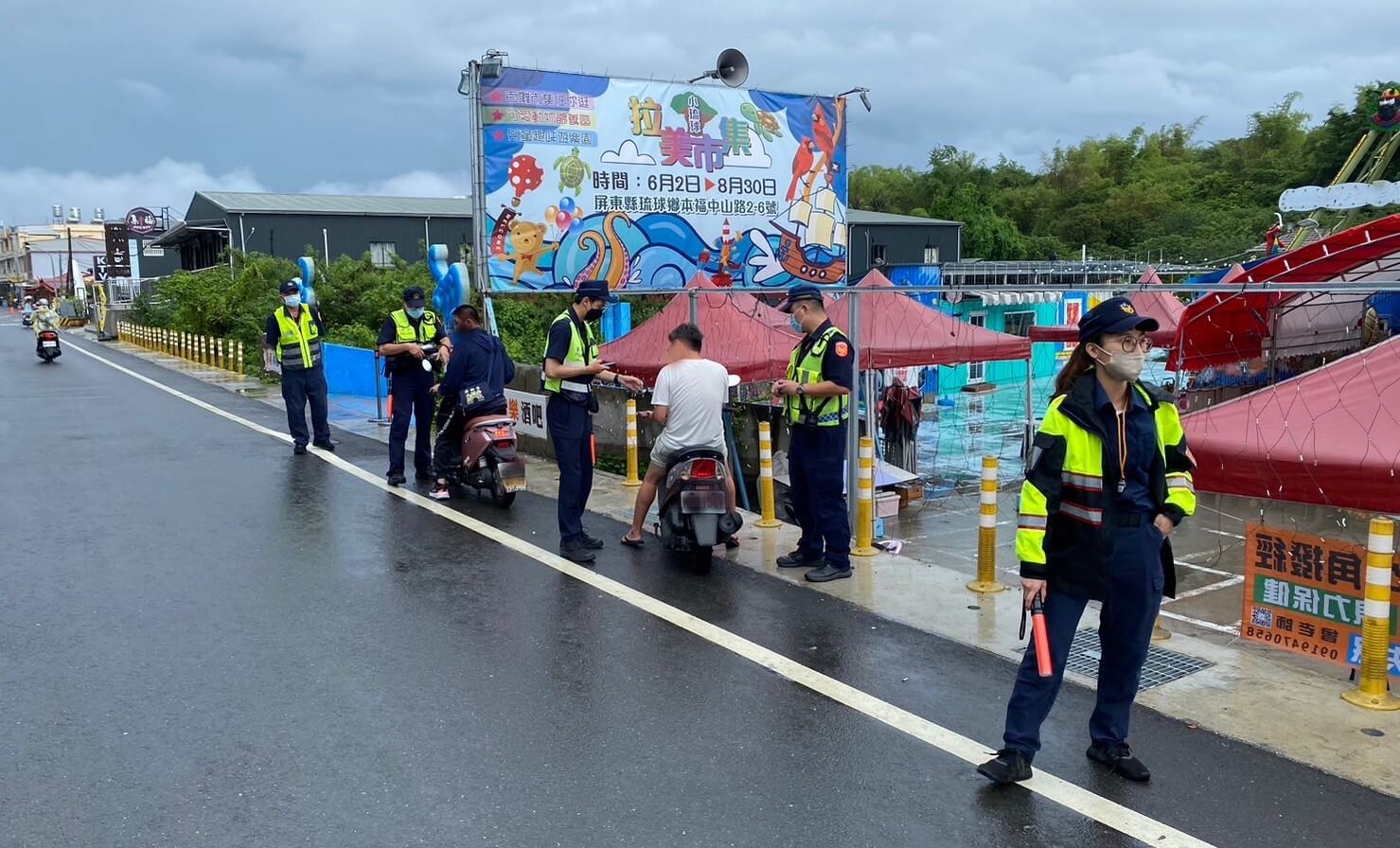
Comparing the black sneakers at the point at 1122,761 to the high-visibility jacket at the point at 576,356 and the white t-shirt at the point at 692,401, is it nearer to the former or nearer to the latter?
the white t-shirt at the point at 692,401

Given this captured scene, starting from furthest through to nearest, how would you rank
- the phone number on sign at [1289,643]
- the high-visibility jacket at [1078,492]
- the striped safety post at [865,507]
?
the striped safety post at [865,507] → the phone number on sign at [1289,643] → the high-visibility jacket at [1078,492]

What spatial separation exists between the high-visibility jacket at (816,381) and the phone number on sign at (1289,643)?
269 centimetres

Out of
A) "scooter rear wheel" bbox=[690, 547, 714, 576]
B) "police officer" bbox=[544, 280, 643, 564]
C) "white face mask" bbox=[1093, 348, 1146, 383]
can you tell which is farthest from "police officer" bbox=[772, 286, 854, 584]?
"white face mask" bbox=[1093, 348, 1146, 383]

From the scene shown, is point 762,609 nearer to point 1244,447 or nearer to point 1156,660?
point 1156,660

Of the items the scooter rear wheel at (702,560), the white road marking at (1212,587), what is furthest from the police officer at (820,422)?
the white road marking at (1212,587)

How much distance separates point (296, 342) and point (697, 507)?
6901 millimetres

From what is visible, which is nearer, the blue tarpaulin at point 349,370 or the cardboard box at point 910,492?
the cardboard box at point 910,492

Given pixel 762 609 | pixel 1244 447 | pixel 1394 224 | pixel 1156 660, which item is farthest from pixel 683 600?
pixel 1394 224

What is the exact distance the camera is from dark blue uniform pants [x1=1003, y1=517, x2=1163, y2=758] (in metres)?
4.05

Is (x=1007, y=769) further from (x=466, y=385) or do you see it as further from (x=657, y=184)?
(x=657, y=184)

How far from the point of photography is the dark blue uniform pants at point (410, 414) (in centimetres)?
1021

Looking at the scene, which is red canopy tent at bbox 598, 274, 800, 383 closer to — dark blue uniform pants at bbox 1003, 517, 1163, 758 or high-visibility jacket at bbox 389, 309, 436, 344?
high-visibility jacket at bbox 389, 309, 436, 344

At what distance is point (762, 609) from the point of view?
21.0 feet

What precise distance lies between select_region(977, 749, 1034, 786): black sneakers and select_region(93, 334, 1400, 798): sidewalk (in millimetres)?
756
